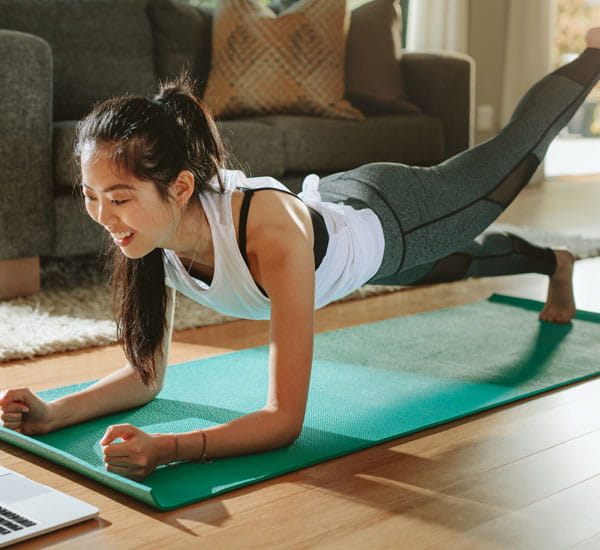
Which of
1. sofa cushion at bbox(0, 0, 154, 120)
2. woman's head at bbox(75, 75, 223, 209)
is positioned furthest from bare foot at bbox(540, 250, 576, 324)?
sofa cushion at bbox(0, 0, 154, 120)

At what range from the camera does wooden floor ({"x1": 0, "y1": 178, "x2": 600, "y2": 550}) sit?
Result: 1170 mm

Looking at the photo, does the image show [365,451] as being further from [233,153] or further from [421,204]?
[233,153]

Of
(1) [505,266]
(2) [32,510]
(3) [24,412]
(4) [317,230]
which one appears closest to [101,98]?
(1) [505,266]

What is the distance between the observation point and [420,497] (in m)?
1.31

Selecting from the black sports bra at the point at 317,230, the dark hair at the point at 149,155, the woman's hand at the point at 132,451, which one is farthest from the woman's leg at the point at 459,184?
the woman's hand at the point at 132,451

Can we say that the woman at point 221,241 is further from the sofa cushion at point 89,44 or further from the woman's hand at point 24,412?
the sofa cushion at point 89,44

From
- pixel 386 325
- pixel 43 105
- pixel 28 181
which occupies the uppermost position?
pixel 43 105

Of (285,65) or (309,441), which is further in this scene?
(285,65)

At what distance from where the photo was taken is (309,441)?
1.50m

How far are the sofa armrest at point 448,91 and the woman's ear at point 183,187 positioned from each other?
7.88 ft

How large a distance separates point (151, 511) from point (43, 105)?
5.04 feet

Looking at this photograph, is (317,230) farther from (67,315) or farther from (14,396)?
(67,315)

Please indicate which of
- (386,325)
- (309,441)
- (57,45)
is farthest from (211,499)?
(57,45)

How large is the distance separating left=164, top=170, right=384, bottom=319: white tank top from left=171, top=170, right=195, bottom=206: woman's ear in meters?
0.07
